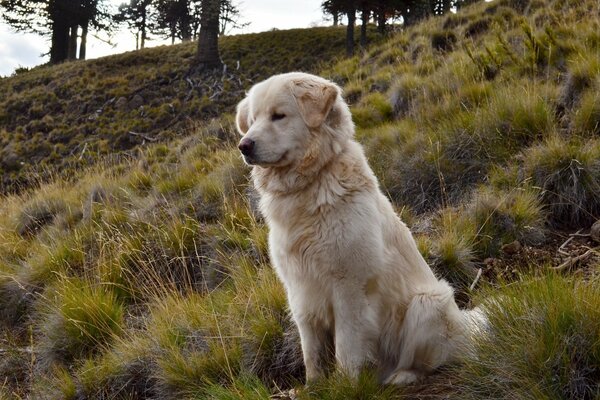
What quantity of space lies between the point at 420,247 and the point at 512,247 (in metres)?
0.72

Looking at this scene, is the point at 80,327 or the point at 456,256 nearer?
the point at 456,256

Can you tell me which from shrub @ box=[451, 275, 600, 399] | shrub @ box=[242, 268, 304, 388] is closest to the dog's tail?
shrub @ box=[451, 275, 600, 399]

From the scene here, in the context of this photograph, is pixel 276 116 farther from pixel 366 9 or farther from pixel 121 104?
pixel 366 9

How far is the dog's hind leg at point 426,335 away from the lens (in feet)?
8.57

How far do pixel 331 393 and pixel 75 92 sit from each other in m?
18.8

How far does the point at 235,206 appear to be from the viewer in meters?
5.54

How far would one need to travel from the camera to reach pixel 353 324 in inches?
101

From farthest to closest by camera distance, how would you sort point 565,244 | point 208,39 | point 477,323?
1. point 208,39
2. point 565,244
3. point 477,323

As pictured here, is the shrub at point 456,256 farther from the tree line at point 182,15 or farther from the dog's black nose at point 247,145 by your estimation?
the tree line at point 182,15

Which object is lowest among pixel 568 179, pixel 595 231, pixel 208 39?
pixel 595 231

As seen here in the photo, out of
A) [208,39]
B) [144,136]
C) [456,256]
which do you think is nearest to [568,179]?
[456,256]

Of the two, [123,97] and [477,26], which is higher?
[477,26]

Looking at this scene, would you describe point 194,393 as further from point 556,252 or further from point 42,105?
point 42,105

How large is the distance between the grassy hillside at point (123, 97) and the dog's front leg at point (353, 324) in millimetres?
10642
